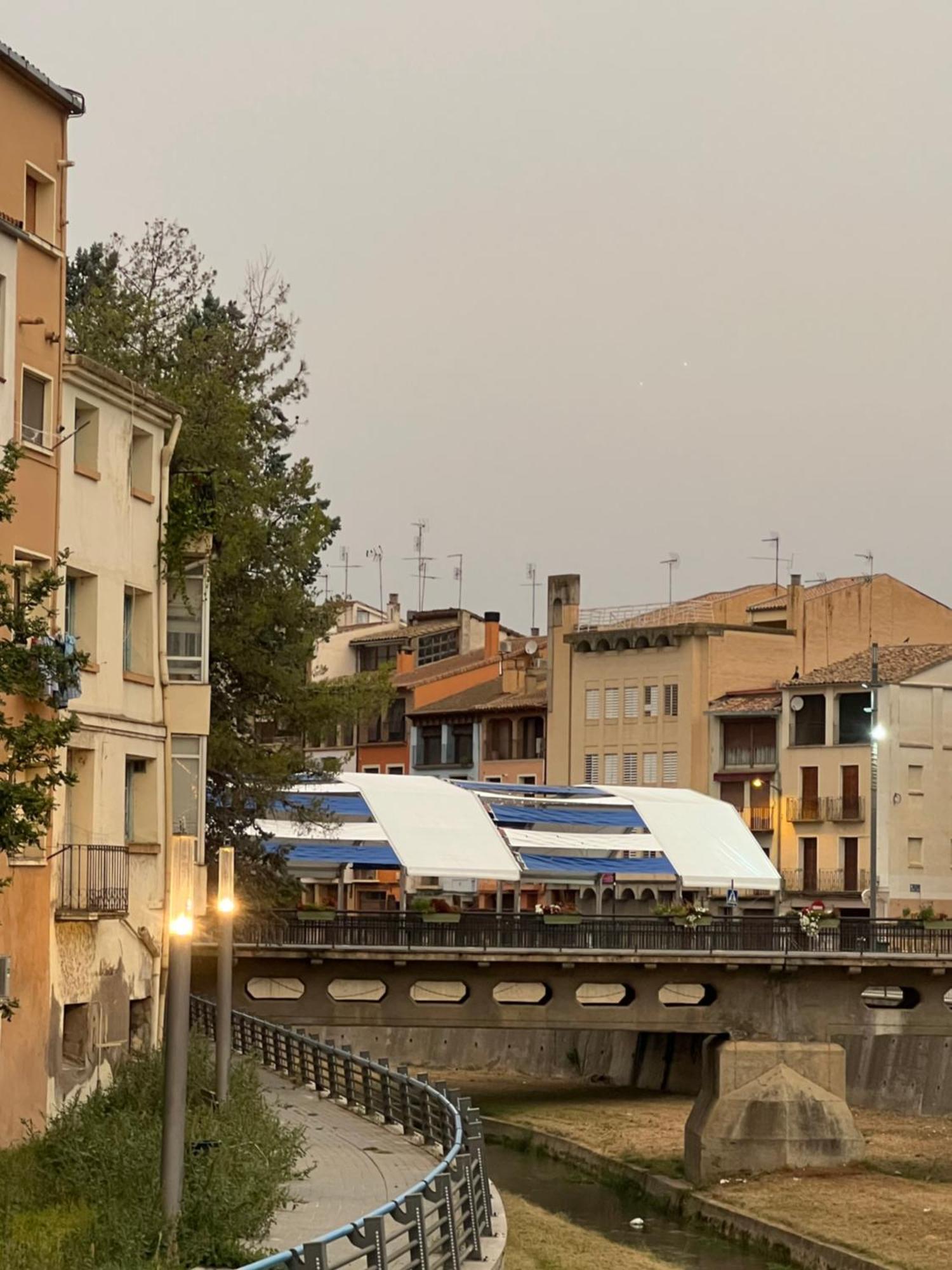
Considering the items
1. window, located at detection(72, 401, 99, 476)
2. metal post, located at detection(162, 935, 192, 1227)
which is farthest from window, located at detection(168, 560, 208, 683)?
metal post, located at detection(162, 935, 192, 1227)

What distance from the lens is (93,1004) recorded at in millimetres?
37031

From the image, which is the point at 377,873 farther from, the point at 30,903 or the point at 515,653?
the point at 30,903

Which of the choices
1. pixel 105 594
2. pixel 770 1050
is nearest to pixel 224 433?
pixel 105 594

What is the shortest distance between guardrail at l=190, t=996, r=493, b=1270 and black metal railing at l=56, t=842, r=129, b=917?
→ 560 cm

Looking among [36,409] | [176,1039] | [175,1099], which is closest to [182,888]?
[176,1039]

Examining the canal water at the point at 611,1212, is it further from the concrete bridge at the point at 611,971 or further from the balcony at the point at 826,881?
the balcony at the point at 826,881

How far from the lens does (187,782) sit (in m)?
41.8

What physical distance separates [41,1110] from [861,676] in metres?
63.5

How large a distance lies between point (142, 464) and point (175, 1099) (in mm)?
17290

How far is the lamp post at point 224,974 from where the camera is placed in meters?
33.6

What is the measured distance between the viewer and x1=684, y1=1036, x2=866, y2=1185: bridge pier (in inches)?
2098

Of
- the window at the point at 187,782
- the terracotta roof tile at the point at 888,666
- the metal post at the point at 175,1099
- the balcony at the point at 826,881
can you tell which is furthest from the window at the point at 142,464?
the balcony at the point at 826,881

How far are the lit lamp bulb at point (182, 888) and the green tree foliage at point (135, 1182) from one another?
2926 mm

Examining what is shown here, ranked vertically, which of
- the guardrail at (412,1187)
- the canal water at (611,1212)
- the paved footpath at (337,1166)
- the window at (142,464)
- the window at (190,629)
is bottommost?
the canal water at (611,1212)
